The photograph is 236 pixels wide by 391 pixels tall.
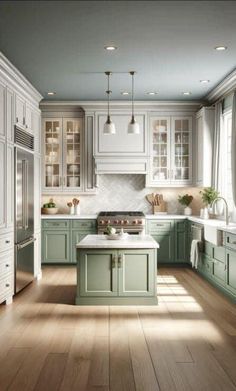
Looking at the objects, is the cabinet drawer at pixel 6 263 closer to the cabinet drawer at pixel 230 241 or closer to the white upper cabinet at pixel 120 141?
the cabinet drawer at pixel 230 241

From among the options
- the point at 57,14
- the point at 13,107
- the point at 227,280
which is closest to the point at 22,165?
the point at 13,107

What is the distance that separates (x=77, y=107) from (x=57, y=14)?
4.31 metres

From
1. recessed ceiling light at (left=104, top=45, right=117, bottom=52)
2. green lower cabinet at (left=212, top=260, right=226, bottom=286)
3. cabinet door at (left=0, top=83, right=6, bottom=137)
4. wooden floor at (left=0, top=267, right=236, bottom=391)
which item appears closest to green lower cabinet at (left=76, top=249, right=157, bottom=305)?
wooden floor at (left=0, top=267, right=236, bottom=391)

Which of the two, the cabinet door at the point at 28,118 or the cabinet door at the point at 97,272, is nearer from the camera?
the cabinet door at the point at 97,272

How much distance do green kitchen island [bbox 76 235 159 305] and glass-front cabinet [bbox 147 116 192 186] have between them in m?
3.08

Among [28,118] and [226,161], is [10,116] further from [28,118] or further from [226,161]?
[226,161]

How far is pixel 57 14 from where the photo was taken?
161 inches

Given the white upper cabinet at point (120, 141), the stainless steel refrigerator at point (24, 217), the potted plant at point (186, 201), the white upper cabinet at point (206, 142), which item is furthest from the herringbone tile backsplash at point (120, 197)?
the stainless steel refrigerator at point (24, 217)

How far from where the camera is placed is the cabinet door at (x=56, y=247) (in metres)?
8.12

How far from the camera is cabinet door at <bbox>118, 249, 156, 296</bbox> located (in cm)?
536

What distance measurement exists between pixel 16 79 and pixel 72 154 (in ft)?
8.21

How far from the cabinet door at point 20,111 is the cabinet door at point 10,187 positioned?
1.88ft

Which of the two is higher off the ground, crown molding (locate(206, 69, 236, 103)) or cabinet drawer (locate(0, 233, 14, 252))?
crown molding (locate(206, 69, 236, 103))

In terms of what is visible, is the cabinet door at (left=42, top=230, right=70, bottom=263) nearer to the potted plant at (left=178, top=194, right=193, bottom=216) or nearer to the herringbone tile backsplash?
the herringbone tile backsplash
